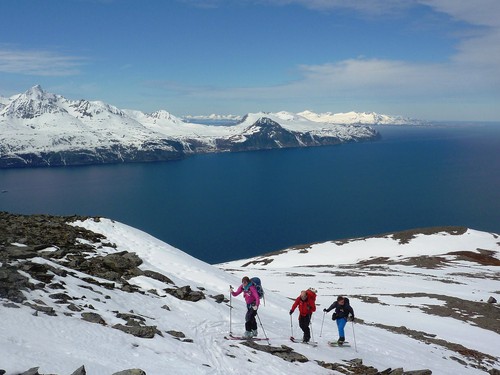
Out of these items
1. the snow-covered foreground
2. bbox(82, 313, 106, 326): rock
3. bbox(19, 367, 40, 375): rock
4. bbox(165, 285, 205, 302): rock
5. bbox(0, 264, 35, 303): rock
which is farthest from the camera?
bbox(165, 285, 205, 302): rock

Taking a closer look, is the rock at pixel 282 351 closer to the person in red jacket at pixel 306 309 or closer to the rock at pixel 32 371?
the person in red jacket at pixel 306 309

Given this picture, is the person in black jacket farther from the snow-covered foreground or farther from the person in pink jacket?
the person in pink jacket

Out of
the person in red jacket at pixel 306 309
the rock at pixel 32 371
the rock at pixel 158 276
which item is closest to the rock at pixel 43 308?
the rock at pixel 32 371

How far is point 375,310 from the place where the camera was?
31672 mm

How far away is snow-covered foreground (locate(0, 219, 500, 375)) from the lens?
1095cm

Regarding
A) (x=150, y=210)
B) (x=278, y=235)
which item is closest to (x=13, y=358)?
(x=278, y=235)

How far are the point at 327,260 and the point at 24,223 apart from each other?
61250mm

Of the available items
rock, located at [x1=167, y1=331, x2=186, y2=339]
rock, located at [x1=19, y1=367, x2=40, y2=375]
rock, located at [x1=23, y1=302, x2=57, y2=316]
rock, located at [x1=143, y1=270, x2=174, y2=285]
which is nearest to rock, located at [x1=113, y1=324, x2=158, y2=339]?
rock, located at [x1=167, y1=331, x2=186, y2=339]

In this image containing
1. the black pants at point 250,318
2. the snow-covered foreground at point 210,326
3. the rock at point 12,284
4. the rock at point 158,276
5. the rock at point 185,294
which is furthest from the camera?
the rock at point 158,276

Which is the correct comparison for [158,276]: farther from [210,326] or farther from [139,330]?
[139,330]

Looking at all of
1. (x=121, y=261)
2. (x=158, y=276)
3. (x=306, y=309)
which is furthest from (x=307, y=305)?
(x=121, y=261)

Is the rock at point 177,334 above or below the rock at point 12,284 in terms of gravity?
below

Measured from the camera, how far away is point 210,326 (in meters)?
16.8

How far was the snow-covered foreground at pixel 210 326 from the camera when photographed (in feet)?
35.9
